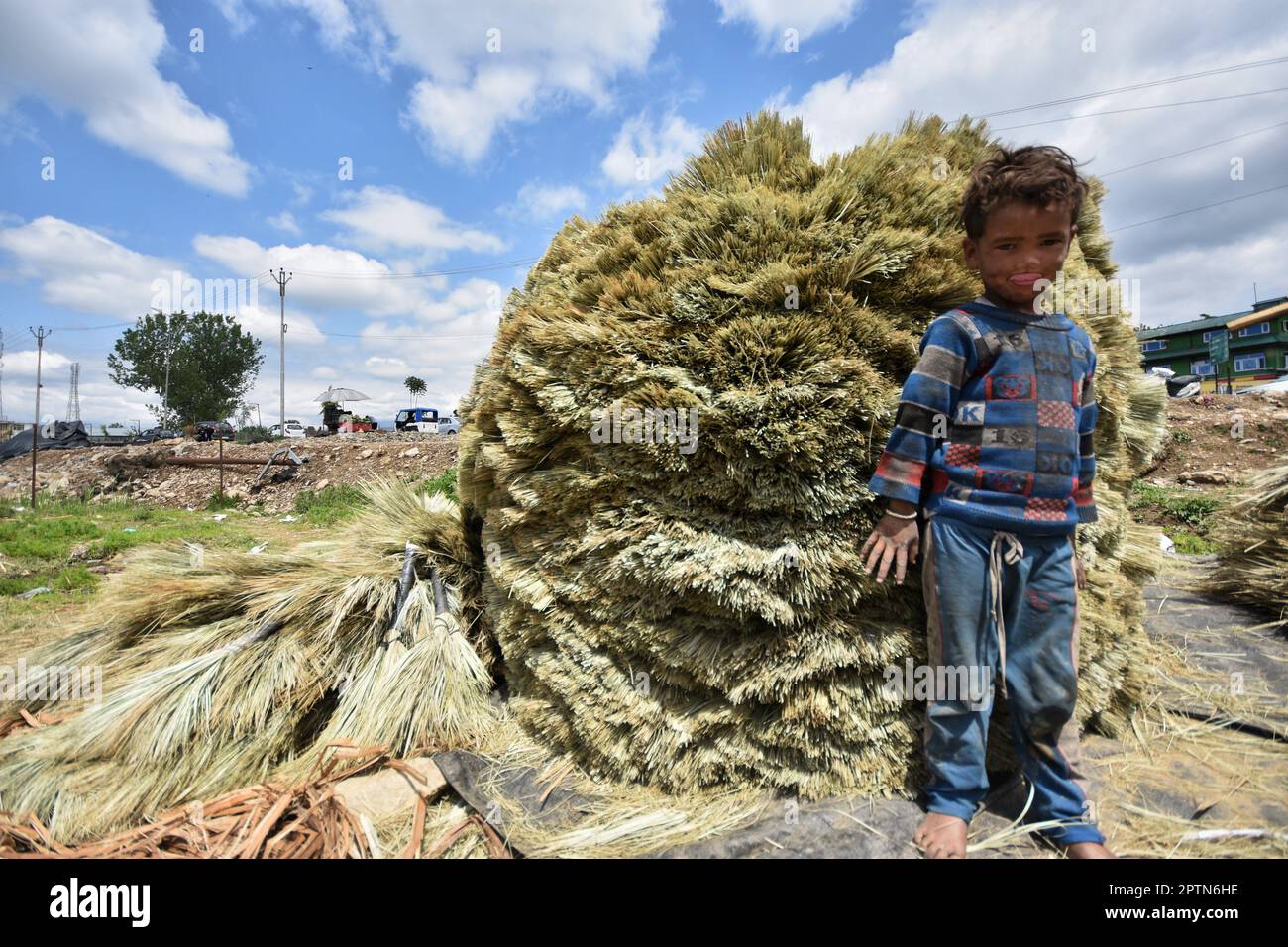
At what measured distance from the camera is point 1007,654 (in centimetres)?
184

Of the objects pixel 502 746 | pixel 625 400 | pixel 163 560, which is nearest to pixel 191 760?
pixel 502 746

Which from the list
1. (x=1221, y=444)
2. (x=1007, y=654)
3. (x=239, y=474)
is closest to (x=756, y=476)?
(x=1007, y=654)

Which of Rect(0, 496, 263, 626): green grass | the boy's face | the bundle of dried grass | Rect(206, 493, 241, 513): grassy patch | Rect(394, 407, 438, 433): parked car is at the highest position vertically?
Rect(394, 407, 438, 433): parked car

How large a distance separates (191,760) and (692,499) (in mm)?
2296

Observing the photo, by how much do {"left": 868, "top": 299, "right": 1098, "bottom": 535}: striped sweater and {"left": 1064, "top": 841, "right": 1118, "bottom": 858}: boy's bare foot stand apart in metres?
0.88

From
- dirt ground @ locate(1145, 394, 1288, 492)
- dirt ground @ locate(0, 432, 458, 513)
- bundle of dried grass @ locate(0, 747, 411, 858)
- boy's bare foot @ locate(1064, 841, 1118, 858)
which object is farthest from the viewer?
dirt ground @ locate(0, 432, 458, 513)

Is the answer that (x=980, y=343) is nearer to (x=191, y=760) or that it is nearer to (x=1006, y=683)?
(x=1006, y=683)

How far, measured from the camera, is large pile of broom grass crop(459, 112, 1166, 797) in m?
1.96

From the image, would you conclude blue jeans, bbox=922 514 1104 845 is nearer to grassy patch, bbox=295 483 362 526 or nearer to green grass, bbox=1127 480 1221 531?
green grass, bbox=1127 480 1221 531

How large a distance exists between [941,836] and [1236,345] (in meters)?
48.9

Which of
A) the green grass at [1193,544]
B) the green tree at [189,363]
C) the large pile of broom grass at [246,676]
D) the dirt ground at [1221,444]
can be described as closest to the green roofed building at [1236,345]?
the dirt ground at [1221,444]

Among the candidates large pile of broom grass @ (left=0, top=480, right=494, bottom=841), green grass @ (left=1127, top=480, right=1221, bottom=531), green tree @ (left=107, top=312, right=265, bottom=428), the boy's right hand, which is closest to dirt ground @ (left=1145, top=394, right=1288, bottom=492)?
green grass @ (left=1127, top=480, right=1221, bottom=531)

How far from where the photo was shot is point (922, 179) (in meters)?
2.15

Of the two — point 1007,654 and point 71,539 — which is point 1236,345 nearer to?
point 1007,654
